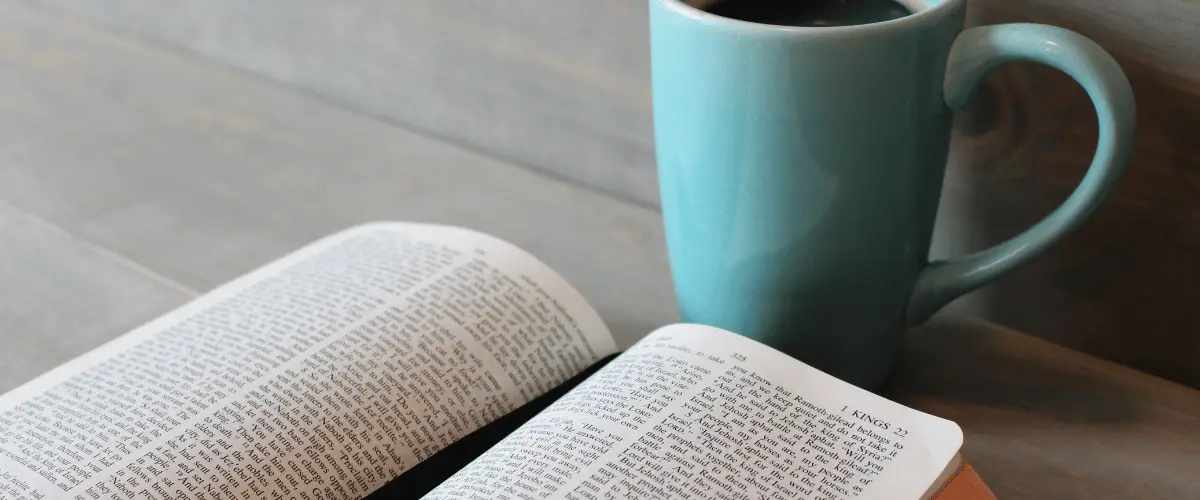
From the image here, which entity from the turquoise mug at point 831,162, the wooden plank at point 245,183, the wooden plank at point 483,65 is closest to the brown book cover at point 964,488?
the turquoise mug at point 831,162

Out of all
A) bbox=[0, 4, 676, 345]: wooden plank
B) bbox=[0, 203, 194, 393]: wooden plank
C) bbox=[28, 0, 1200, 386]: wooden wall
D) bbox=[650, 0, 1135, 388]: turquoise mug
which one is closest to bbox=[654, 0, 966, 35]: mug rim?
bbox=[650, 0, 1135, 388]: turquoise mug

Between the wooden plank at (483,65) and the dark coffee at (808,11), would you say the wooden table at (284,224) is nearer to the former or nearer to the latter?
the wooden plank at (483,65)

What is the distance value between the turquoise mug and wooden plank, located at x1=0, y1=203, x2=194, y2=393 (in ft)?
0.95

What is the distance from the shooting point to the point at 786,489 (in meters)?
0.39

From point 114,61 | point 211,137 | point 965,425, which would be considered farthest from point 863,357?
point 114,61

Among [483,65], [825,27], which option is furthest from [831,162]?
[483,65]

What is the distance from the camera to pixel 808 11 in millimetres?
466

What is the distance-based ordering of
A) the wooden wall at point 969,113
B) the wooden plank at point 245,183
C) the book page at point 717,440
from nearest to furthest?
the book page at point 717,440, the wooden wall at point 969,113, the wooden plank at point 245,183

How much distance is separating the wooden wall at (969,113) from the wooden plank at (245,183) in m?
0.02

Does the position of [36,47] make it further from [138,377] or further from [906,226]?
[906,226]

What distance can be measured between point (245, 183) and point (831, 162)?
0.42m

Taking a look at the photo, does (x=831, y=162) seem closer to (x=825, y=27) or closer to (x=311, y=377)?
(x=825, y=27)

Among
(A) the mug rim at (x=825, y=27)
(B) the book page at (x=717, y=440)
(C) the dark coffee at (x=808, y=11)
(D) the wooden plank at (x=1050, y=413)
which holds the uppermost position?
(A) the mug rim at (x=825, y=27)

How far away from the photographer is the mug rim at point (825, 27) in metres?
0.41
